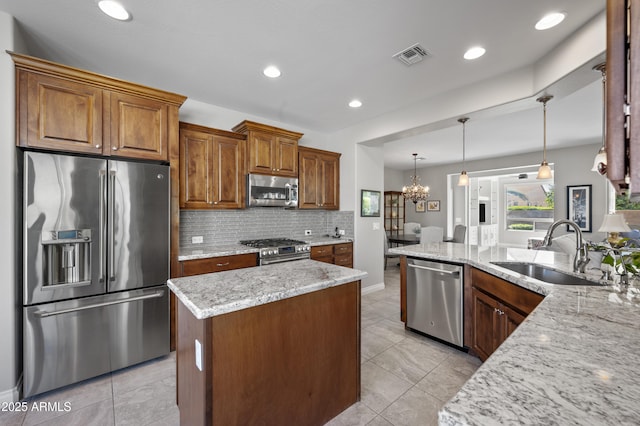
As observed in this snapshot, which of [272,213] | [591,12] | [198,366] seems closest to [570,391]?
[198,366]

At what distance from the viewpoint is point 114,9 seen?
6.16ft

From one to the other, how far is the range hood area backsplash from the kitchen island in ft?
6.32

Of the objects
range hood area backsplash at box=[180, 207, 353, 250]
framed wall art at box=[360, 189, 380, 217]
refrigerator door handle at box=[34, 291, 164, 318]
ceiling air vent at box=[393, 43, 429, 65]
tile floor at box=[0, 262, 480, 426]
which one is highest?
ceiling air vent at box=[393, 43, 429, 65]

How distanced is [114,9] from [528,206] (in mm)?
10736

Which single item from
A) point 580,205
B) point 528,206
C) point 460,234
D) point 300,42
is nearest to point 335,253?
point 300,42

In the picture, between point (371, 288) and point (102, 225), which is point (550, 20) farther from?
point (371, 288)

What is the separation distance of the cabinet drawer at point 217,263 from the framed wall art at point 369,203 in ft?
6.60

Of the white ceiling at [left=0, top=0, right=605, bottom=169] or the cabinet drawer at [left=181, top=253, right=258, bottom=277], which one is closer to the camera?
the white ceiling at [left=0, top=0, right=605, bottom=169]

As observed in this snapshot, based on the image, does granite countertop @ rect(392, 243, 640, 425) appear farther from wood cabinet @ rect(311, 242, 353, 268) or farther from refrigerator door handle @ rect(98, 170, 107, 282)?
wood cabinet @ rect(311, 242, 353, 268)

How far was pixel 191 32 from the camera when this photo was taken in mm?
2129

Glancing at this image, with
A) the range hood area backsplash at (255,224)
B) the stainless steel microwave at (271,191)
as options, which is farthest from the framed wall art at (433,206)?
the stainless steel microwave at (271,191)

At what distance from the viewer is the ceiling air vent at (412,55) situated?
7.62 ft

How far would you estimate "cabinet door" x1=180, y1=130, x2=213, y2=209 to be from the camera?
310cm

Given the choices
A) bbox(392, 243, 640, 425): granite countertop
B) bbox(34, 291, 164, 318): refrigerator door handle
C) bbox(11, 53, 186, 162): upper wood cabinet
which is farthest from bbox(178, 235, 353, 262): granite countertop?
bbox(392, 243, 640, 425): granite countertop
